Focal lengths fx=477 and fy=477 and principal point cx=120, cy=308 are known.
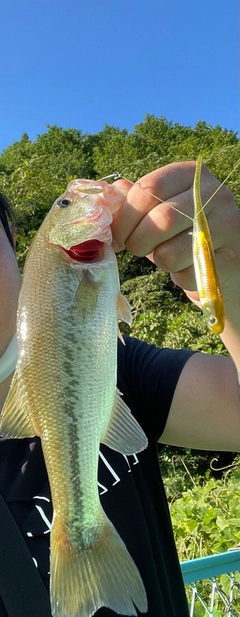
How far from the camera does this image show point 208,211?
1.15m

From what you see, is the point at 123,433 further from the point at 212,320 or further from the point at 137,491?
the point at 137,491

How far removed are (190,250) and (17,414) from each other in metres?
0.54

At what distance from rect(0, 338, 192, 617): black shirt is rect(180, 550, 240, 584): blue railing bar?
509 mm

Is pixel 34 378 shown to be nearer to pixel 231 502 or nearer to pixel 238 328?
pixel 238 328

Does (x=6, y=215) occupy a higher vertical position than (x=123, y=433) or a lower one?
higher

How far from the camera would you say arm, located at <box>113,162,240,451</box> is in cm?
109

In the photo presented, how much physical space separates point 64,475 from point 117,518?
17.3 inches

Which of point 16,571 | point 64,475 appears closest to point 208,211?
point 64,475

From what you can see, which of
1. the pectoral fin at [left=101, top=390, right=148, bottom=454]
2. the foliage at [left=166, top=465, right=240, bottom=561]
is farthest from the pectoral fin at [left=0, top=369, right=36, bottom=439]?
the foliage at [left=166, top=465, right=240, bottom=561]

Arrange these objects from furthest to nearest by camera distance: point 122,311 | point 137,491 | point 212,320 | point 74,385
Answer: point 137,491 < point 122,311 < point 74,385 < point 212,320

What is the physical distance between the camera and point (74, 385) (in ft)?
3.27

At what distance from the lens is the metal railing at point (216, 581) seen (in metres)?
1.96

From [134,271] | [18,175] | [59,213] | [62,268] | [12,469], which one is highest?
[18,175]

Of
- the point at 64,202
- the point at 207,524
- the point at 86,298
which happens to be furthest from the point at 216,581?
the point at 64,202
